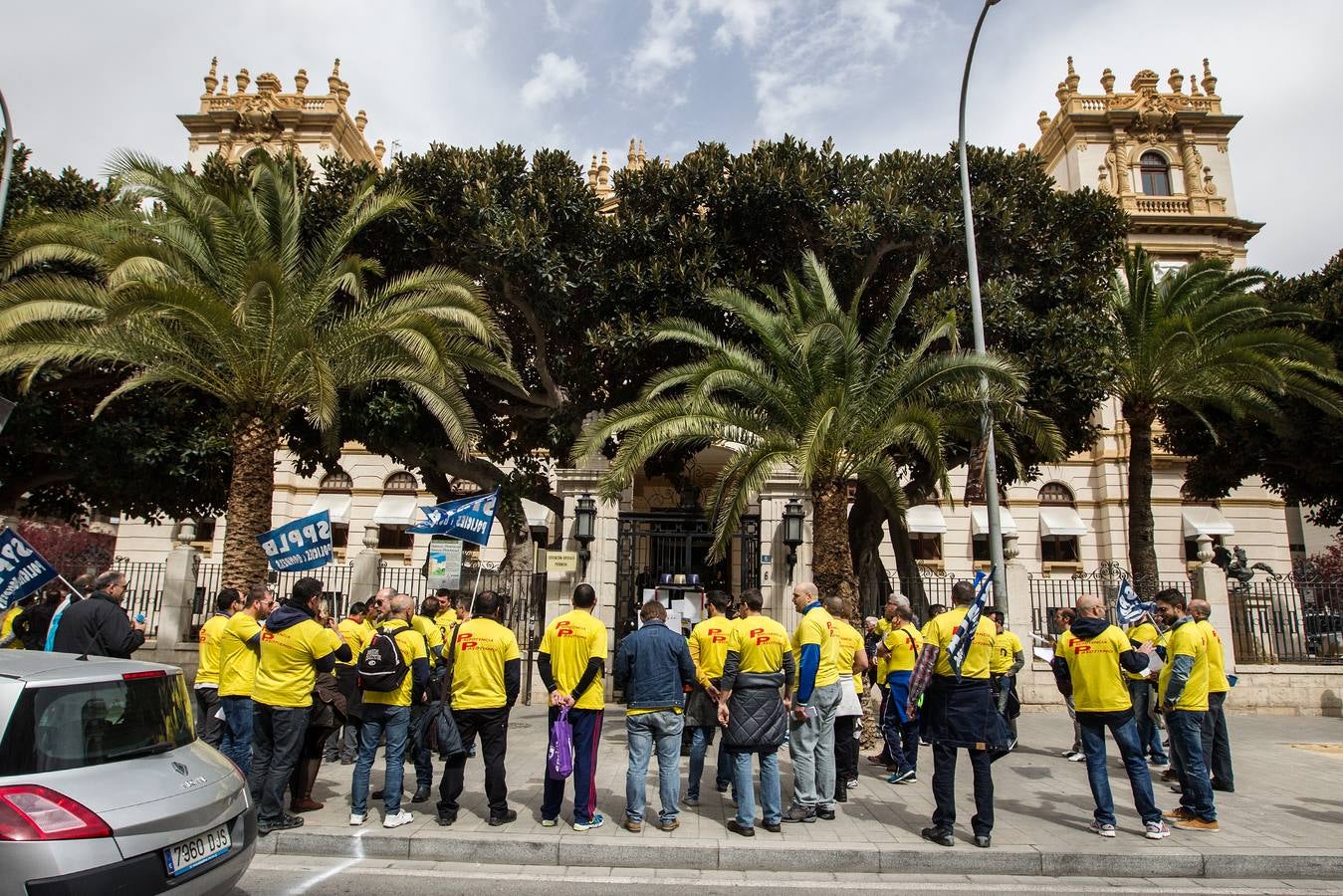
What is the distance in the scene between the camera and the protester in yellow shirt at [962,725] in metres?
6.26

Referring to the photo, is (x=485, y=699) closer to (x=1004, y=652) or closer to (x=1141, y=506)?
(x=1004, y=652)

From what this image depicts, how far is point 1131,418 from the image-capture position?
15.5 m

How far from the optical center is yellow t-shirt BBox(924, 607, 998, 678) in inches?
257

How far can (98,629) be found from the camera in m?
7.54

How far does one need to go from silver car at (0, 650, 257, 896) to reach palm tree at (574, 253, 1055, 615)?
24.6 ft

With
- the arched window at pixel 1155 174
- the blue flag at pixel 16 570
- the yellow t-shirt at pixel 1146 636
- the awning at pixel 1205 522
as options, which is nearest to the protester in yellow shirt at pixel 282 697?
the blue flag at pixel 16 570

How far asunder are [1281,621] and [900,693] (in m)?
11.2

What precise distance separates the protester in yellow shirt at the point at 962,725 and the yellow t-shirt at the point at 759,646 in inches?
50.8

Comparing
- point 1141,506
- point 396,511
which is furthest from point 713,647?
point 396,511

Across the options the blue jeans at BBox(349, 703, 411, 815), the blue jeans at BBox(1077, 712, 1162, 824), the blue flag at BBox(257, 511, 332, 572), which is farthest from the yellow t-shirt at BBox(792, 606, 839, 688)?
the blue flag at BBox(257, 511, 332, 572)

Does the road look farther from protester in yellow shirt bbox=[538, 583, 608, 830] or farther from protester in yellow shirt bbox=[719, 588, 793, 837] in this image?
protester in yellow shirt bbox=[719, 588, 793, 837]

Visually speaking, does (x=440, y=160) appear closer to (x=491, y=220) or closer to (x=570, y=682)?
(x=491, y=220)

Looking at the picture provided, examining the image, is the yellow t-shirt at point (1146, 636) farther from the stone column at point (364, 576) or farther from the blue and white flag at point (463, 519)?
the stone column at point (364, 576)

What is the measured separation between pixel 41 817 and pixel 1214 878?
7.41m
